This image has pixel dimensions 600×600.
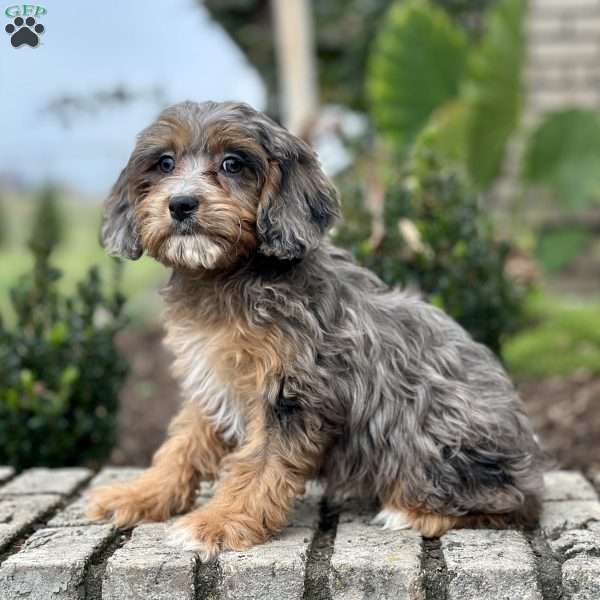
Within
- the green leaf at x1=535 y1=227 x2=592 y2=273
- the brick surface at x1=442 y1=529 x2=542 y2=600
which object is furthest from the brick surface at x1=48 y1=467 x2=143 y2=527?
the green leaf at x1=535 y1=227 x2=592 y2=273

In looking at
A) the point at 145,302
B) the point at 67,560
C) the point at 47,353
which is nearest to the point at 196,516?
the point at 67,560

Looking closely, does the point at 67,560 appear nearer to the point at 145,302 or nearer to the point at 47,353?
the point at 47,353

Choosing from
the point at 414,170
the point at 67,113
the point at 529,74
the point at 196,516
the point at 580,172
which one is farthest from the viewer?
the point at 529,74

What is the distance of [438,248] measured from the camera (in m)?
5.61

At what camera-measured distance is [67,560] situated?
3568mm

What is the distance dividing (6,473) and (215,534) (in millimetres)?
1766

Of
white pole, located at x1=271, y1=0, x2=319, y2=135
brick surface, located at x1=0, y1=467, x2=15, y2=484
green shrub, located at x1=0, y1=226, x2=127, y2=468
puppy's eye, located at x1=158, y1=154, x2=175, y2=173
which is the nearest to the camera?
puppy's eye, located at x1=158, y1=154, x2=175, y2=173

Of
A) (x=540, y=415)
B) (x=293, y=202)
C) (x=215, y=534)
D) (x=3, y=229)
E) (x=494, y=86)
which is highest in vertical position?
(x=494, y=86)

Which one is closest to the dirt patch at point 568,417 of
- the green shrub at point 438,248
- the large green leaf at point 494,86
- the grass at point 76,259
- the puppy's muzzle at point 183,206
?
the green shrub at point 438,248

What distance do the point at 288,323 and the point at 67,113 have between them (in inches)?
285

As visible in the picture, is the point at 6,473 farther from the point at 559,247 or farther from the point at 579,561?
the point at 559,247

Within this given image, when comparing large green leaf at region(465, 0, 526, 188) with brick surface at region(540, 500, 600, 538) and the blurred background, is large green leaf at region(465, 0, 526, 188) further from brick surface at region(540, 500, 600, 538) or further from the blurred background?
brick surface at region(540, 500, 600, 538)

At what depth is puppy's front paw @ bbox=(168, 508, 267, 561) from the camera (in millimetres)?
3605

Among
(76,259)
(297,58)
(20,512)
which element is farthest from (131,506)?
(76,259)
